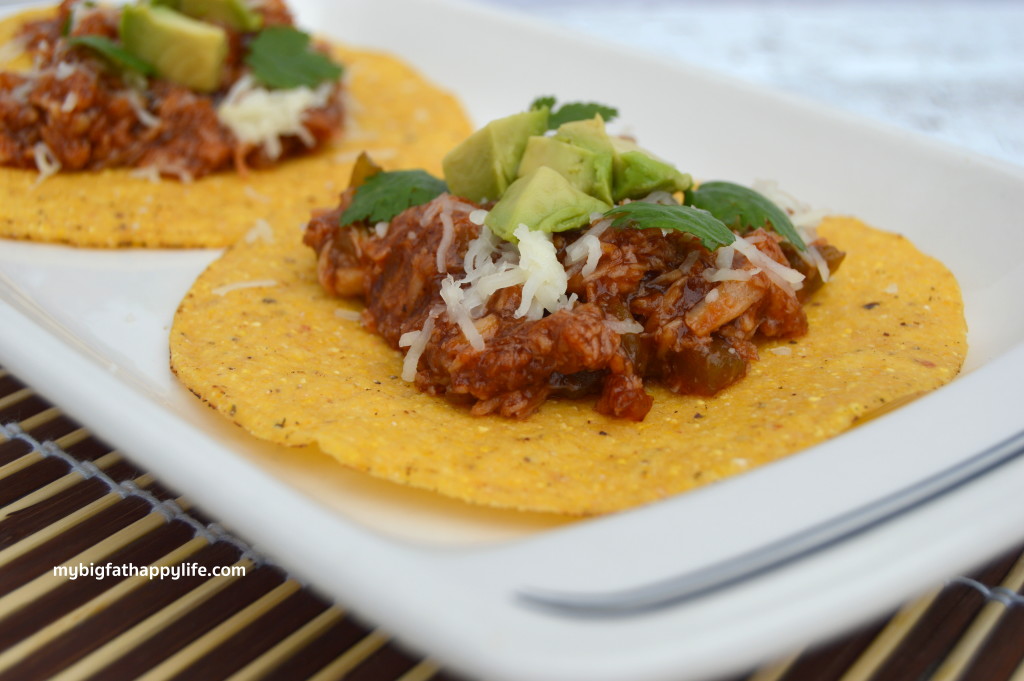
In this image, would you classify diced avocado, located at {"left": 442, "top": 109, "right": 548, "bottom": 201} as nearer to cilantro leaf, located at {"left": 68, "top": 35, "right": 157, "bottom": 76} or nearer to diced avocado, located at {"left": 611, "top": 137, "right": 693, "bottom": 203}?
diced avocado, located at {"left": 611, "top": 137, "right": 693, "bottom": 203}

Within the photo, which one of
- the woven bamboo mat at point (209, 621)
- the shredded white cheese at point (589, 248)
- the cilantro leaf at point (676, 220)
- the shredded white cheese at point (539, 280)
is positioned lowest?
the woven bamboo mat at point (209, 621)

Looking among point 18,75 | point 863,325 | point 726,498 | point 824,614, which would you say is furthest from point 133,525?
point 18,75

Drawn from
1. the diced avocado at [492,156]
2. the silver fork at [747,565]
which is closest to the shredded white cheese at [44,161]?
the diced avocado at [492,156]

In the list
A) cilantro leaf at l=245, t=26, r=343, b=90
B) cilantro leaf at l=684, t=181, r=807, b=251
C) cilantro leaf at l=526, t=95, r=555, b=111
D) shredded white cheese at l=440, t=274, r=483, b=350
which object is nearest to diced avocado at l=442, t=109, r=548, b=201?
cilantro leaf at l=526, t=95, r=555, b=111

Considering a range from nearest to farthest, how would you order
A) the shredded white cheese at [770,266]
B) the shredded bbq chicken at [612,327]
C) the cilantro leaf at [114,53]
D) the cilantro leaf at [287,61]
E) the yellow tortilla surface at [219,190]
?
the shredded bbq chicken at [612,327], the shredded white cheese at [770,266], the yellow tortilla surface at [219,190], the cilantro leaf at [114,53], the cilantro leaf at [287,61]

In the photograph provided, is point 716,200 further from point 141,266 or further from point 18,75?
point 18,75

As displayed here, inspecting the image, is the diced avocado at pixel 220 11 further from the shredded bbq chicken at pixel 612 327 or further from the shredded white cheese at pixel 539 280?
the shredded white cheese at pixel 539 280

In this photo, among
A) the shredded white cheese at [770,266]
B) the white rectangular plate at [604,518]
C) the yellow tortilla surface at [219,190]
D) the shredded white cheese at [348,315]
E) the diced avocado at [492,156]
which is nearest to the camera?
the white rectangular plate at [604,518]

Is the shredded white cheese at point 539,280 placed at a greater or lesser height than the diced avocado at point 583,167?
lesser
